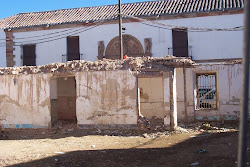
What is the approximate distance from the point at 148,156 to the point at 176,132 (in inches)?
120

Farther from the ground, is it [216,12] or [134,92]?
[216,12]

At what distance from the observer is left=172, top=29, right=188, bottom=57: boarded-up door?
744 inches

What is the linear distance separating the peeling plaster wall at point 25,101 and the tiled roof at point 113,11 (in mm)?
10168

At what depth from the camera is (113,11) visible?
20562 mm

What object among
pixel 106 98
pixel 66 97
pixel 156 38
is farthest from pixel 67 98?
pixel 156 38

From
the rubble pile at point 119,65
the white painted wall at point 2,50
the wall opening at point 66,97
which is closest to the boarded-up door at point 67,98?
the wall opening at point 66,97

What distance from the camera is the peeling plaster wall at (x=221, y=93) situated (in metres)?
11.6

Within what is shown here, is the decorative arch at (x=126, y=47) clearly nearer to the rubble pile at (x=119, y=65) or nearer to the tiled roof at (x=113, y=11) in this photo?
the tiled roof at (x=113, y=11)

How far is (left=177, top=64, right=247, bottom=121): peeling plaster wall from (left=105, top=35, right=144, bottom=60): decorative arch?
8.04 meters

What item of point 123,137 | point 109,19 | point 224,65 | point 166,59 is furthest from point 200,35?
point 123,137

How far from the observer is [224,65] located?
464 inches

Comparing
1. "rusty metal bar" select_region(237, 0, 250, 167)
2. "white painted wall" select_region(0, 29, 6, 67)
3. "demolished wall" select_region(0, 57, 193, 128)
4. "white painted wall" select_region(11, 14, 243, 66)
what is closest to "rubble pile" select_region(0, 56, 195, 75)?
"demolished wall" select_region(0, 57, 193, 128)

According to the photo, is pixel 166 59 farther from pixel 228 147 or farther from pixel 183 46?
pixel 183 46

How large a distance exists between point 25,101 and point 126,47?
A: 10421 mm
